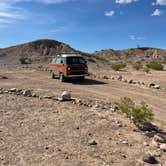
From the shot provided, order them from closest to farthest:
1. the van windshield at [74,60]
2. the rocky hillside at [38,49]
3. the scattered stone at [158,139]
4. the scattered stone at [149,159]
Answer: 1. the scattered stone at [149,159]
2. the scattered stone at [158,139]
3. the van windshield at [74,60]
4. the rocky hillside at [38,49]

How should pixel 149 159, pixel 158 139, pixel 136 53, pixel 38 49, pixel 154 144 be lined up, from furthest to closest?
1. pixel 136 53
2. pixel 38 49
3. pixel 158 139
4. pixel 154 144
5. pixel 149 159

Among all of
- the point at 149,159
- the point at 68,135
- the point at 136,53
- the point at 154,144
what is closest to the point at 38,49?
the point at 136,53

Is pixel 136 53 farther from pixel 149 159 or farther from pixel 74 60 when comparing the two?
pixel 149 159

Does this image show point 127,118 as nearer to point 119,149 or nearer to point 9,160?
point 119,149

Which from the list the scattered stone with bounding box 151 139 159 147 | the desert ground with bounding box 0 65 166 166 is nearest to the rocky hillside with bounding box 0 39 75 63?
the desert ground with bounding box 0 65 166 166

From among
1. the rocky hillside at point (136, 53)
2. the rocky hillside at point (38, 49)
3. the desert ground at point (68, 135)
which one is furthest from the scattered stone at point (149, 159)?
the rocky hillside at point (136, 53)

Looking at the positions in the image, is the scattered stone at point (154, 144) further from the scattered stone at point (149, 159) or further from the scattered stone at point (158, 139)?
the scattered stone at point (149, 159)

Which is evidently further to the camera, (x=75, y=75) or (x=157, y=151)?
(x=75, y=75)

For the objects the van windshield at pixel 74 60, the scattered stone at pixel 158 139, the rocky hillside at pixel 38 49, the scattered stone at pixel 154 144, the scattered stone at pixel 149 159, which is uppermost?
the rocky hillside at pixel 38 49

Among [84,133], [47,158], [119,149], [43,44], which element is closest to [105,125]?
[84,133]

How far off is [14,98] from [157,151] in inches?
339

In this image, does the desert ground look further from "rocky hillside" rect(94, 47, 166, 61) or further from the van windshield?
"rocky hillside" rect(94, 47, 166, 61)

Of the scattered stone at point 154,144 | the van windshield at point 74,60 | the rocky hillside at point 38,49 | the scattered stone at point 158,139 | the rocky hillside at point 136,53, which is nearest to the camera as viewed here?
the scattered stone at point 154,144

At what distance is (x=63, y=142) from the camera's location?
958 cm
